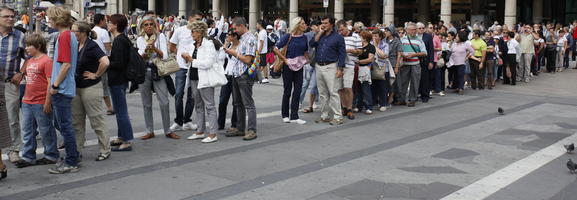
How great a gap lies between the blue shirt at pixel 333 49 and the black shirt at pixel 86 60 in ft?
13.8

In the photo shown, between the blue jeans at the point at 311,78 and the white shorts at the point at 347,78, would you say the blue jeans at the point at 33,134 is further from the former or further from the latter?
the blue jeans at the point at 311,78

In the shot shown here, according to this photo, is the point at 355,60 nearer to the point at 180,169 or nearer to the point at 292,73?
the point at 292,73

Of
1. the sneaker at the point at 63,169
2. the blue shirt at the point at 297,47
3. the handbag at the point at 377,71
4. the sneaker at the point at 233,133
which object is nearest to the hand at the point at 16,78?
the sneaker at the point at 63,169

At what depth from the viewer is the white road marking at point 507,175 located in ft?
21.2

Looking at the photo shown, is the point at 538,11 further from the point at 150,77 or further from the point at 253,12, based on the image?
the point at 150,77

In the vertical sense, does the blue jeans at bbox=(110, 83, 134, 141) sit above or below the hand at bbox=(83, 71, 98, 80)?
below

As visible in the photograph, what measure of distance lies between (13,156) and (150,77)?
2.27m

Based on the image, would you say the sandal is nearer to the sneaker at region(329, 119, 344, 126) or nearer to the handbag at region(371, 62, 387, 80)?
the sneaker at region(329, 119, 344, 126)

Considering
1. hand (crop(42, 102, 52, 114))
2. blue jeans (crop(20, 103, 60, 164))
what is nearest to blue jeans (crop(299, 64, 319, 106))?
blue jeans (crop(20, 103, 60, 164))

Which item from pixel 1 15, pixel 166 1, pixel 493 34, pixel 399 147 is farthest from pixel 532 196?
pixel 166 1

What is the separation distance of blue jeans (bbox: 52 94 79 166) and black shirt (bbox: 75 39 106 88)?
38cm

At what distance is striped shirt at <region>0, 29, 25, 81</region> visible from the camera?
24.6 feet

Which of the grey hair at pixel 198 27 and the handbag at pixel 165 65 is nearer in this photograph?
the grey hair at pixel 198 27

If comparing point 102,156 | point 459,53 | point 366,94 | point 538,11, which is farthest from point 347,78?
point 538,11
